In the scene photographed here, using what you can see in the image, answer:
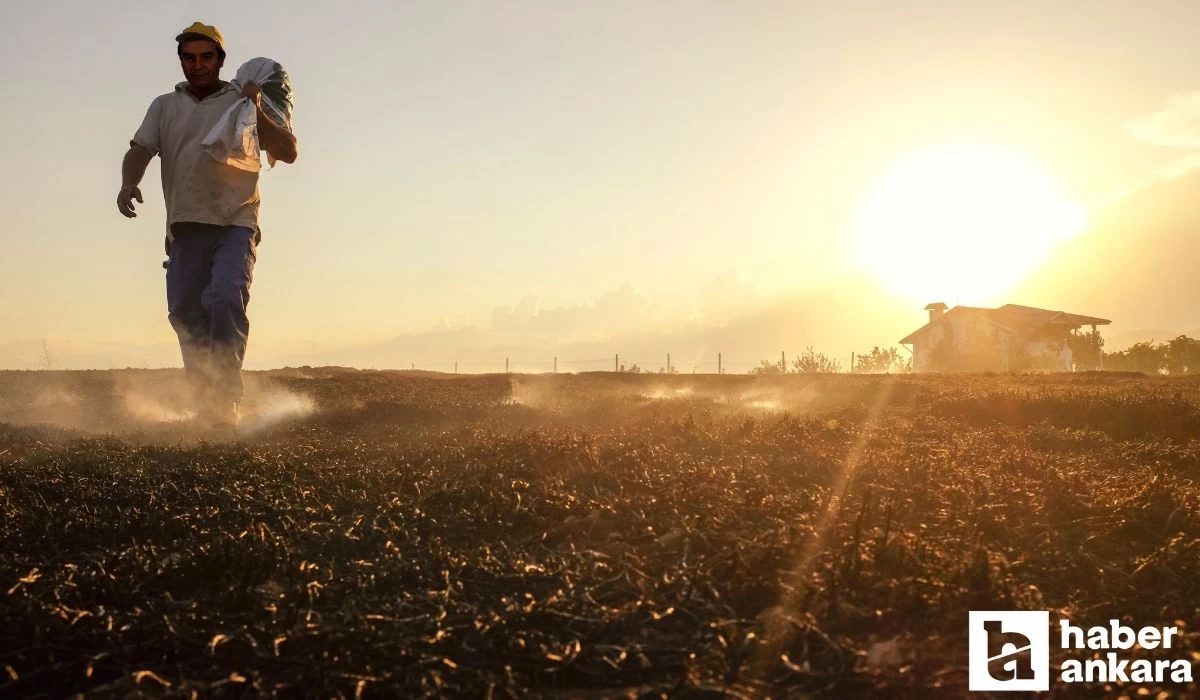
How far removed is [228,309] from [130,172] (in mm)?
1539

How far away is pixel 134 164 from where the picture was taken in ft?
24.0

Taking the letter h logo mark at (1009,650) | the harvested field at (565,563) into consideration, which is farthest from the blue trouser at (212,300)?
the letter h logo mark at (1009,650)

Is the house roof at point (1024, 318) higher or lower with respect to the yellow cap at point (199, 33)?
higher

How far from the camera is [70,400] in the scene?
1128 cm

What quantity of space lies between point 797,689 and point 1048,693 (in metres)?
0.58

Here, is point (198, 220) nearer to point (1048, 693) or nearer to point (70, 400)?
point (70, 400)

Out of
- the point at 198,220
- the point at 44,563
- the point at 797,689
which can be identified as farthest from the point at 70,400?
the point at 797,689

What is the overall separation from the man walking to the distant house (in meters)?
44.7

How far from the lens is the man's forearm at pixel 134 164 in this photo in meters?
7.27

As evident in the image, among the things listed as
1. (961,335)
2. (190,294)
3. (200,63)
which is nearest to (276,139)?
(200,63)

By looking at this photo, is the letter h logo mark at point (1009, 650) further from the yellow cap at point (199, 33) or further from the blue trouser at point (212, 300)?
the yellow cap at point (199, 33)

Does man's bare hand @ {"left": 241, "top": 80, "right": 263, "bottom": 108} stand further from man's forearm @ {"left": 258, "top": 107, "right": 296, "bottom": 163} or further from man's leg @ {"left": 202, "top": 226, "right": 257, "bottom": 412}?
man's leg @ {"left": 202, "top": 226, "right": 257, "bottom": 412}

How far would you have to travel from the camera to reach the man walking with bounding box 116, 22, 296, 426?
7.07 m

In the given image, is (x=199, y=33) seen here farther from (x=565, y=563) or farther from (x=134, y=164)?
(x=565, y=563)
